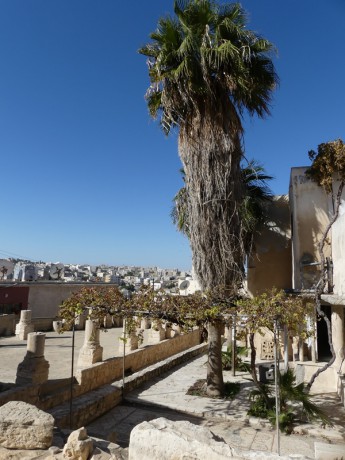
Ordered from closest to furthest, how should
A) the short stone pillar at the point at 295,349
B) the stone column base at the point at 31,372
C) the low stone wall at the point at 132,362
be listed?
1. the stone column base at the point at 31,372
2. the low stone wall at the point at 132,362
3. the short stone pillar at the point at 295,349

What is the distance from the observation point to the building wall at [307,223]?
1405cm

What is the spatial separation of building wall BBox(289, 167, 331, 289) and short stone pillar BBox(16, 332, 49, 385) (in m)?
9.97

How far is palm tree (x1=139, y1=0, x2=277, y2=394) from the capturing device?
32.4 feet

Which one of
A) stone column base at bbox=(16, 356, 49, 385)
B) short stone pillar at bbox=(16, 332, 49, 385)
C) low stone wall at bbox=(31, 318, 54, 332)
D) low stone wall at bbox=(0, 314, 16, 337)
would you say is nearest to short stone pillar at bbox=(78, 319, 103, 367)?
short stone pillar at bbox=(16, 332, 49, 385)

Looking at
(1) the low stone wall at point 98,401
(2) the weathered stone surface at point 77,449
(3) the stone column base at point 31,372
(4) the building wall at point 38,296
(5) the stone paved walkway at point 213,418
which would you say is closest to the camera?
(2) the weathered stone surface at point 77,449

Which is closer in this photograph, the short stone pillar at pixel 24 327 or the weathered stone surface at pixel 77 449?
the weathered stone surface at pixel 77 449

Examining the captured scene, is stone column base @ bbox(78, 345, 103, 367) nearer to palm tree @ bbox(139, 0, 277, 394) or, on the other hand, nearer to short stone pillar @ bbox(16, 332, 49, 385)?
short stone pillar @ bbox(16, 332, 49, 385)

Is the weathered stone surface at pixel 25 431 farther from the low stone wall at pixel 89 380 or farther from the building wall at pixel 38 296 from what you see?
the building wall at pixel 38 296

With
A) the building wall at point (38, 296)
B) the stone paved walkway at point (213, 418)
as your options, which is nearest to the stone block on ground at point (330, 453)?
the stone paved walkway at point (213, 418)

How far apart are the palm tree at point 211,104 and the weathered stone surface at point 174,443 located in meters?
6.04

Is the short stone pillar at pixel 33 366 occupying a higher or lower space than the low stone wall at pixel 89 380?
higher

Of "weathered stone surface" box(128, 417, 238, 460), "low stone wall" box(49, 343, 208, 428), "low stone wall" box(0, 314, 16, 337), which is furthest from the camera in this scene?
"low stone wall" box(0, 314, 16, 337)

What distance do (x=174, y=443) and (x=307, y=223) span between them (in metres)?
12.4

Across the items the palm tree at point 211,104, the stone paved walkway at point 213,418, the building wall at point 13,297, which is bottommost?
the stone paved walkway at point 213,418
